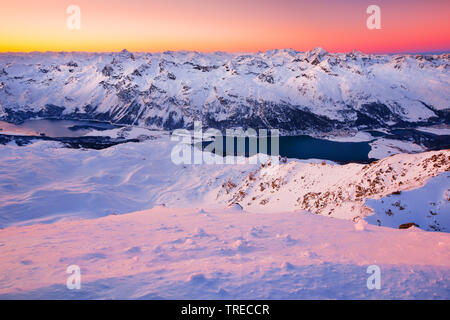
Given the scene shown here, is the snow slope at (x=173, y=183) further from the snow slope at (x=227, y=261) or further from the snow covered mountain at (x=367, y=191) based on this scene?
the snow slope at (x=227, y=261)

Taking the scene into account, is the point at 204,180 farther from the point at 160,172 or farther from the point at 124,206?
the point at 124,206

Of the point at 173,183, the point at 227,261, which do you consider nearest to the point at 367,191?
the point at 227,261

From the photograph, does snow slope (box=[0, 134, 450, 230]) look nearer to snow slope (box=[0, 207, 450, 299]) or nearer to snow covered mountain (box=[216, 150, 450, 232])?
snow covered mountain (box=[216, 150, 450, 232])

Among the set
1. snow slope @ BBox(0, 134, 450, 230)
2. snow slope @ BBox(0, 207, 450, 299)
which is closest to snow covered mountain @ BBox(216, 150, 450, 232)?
snow slope @ BBox(0, 134, 450, 230)

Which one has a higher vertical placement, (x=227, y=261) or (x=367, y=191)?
(x=227, y=261)

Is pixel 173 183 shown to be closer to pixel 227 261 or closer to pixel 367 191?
pixel 367 191

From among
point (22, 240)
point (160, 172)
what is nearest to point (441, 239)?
point (22, 240)

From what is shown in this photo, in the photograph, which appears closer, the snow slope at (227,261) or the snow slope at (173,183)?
the snow slope at (227,261)

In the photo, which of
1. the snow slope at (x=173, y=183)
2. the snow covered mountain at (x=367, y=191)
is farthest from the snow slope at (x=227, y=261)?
the snow slope at (x=173, y=183)
